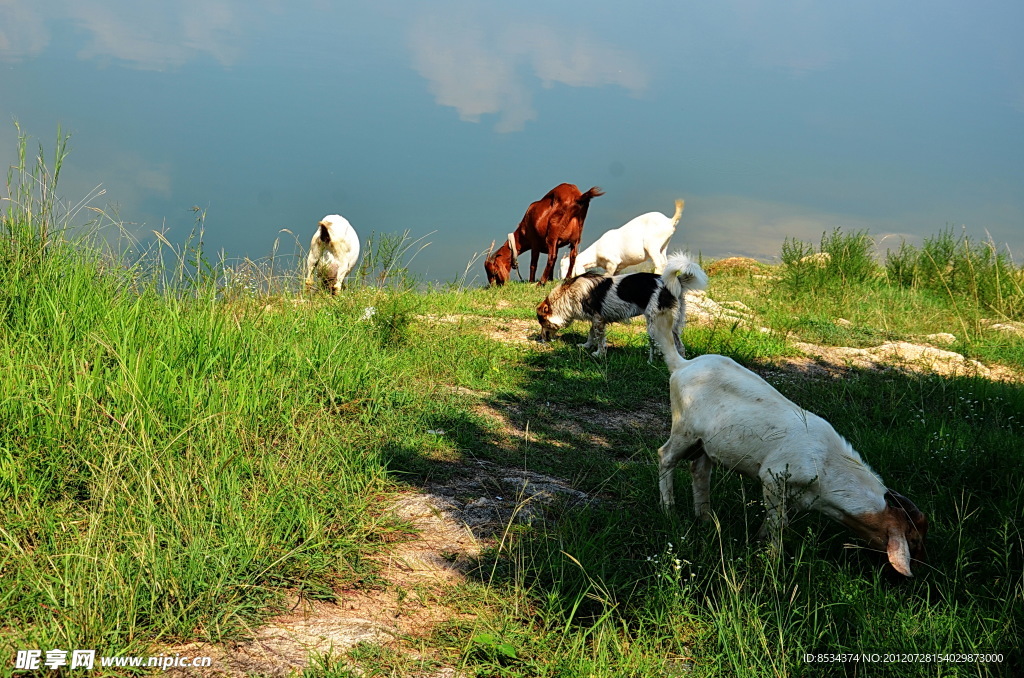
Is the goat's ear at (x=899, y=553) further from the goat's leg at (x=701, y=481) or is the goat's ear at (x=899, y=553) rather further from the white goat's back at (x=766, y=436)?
the goat's leg at (x=701, y=481)

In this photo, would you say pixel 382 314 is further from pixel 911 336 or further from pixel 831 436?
pixel 911 336

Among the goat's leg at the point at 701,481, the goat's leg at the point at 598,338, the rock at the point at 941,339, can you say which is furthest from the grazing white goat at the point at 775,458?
the rock at the point at 941,339

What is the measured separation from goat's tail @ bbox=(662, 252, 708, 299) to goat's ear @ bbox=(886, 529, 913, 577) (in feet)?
7.88

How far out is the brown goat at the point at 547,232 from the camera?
14648 mm

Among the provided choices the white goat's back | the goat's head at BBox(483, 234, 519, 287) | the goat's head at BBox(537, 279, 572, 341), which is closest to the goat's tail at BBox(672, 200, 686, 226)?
the goat's head at BBox(483, 234, 519, 287)

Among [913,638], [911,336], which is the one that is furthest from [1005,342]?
[913,638]

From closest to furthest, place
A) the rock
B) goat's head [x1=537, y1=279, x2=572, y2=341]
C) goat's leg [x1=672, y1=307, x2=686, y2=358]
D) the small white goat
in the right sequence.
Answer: goat's leg [x1=672, y1=307, x2=686, y2=358] → goat's head [x1=537, y1=279, x2=572, y2=341] → the rock → the small white goat

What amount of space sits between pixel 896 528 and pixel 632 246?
12.3m

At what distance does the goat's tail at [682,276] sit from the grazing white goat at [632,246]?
7.56m

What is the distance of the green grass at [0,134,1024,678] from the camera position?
267 centimetres

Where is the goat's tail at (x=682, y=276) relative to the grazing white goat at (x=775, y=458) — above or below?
above

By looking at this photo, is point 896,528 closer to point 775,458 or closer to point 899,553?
point 899,553

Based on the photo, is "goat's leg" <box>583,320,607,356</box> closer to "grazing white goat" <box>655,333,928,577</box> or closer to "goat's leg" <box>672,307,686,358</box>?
"goat's leg" <box>672,307,686,358</box>

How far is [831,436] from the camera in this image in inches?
133
